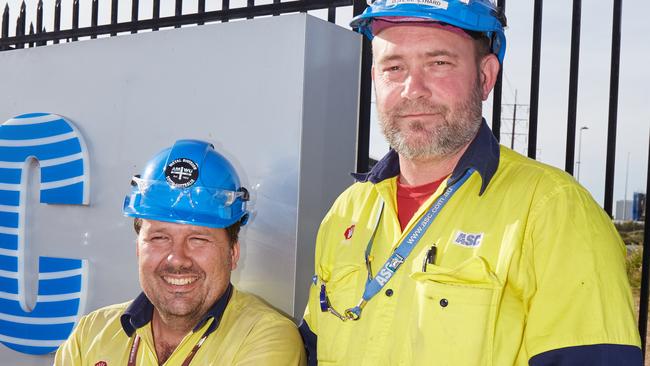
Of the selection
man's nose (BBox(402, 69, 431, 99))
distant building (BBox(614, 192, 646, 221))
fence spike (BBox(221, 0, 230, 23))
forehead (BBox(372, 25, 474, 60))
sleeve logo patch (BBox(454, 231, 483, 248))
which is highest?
fence spike (BBox(221, 0, 230, 23))

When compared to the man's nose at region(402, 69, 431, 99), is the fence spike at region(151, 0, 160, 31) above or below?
above

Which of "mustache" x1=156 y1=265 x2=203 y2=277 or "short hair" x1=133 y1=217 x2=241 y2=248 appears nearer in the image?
"mustache" x1=156 y1=265 x2=203 y2=277

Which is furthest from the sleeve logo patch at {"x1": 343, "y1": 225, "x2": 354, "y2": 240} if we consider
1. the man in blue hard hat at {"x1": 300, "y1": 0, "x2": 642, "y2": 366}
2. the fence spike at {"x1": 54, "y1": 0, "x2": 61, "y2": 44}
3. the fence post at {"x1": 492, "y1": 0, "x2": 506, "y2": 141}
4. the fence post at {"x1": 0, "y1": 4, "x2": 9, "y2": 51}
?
the fence post at {"x1": 0, "y1": 4, "x2": 9, "y2": 51}

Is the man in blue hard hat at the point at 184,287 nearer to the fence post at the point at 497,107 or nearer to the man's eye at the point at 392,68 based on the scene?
the man's eye at the point at 392,68

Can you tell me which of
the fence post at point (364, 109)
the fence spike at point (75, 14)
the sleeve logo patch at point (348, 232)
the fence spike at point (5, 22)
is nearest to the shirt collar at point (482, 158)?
the sleeve logo patch at point (348, 232)

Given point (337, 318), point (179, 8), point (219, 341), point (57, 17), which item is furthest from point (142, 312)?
point (57, 17)

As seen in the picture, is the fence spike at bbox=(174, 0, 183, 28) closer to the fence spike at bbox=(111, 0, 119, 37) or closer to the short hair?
the fence spike at bbox=(111, 0, 119, 37)

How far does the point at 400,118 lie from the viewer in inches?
89.0

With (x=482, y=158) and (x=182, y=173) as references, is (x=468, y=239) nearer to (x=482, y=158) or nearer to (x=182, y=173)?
(x=482, y=158)

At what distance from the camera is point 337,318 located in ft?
7.62

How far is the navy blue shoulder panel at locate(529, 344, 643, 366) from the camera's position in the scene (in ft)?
5.78

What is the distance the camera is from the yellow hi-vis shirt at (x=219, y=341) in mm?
2576

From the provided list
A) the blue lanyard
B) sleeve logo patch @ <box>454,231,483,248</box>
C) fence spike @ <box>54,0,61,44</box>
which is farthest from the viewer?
fence spike @ <box>54,0,61,44</box>

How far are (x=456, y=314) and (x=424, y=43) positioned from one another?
85 centimetres
